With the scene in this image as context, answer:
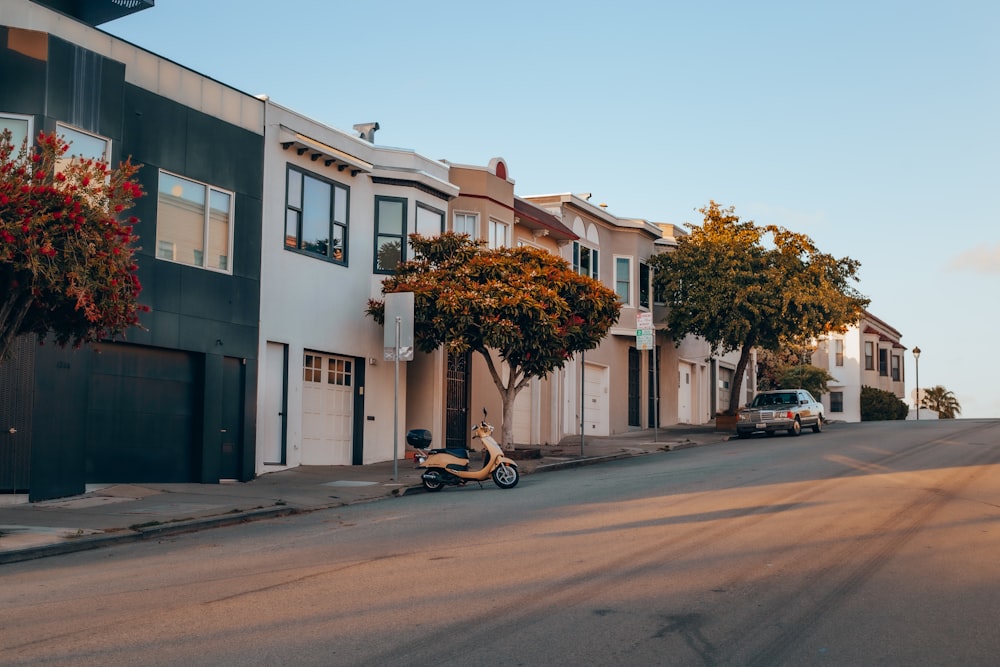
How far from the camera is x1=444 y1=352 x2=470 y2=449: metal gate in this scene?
89.3ft

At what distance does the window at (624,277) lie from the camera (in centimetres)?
3834

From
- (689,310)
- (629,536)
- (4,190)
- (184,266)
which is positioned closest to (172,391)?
(184,266)

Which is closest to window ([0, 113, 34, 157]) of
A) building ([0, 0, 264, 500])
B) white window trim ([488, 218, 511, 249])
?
building ([0, 0, 264, 500])

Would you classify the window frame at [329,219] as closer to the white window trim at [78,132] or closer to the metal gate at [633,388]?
the white window trim at [78,132]

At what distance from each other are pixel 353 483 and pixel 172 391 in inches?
147

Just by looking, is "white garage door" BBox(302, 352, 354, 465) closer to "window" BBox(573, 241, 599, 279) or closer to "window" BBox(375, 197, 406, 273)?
"window" BBox(375, 197, 406, 273)

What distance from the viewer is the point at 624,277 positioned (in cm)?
3844

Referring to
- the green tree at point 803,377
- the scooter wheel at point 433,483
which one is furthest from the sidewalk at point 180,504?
the green tree at point 803,377

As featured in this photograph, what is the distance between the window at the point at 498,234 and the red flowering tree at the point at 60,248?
15979mm

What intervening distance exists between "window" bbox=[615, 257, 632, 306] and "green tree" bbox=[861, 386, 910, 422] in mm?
37331

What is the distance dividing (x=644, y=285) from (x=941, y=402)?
61958 mm

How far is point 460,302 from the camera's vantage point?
75.0 feet

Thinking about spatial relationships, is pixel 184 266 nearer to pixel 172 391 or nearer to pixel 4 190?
pixel 172 391

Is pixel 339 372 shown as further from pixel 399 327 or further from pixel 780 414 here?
pixel 780 414
